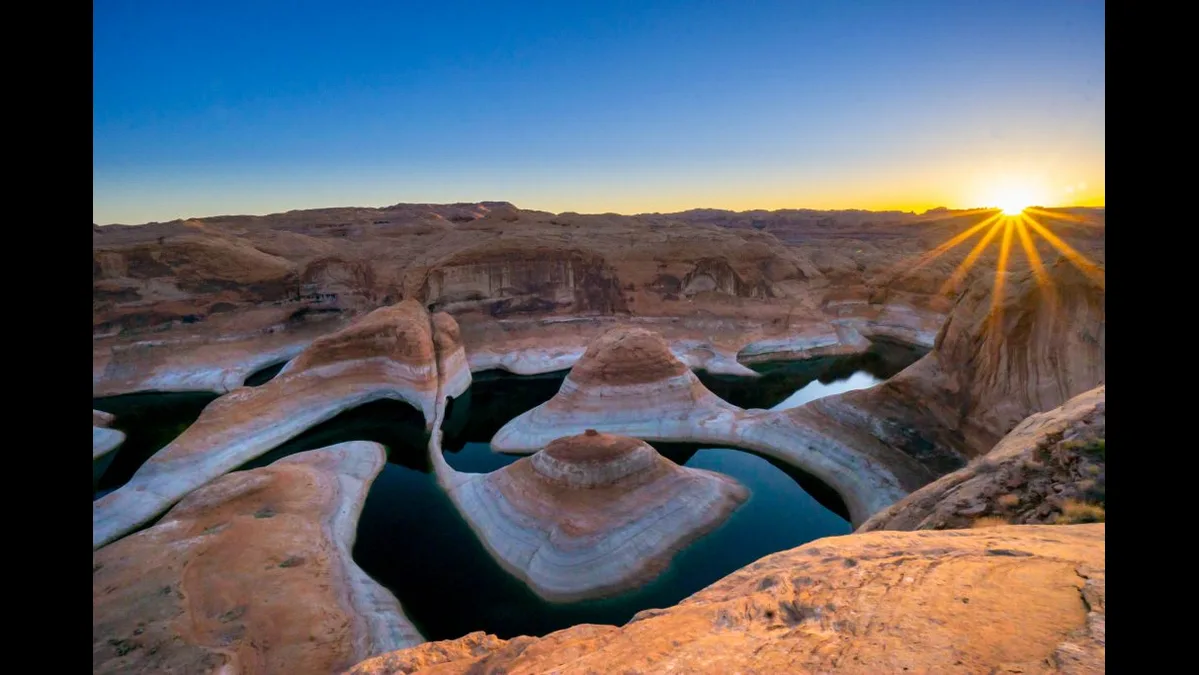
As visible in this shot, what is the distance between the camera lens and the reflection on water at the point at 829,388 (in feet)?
77.4

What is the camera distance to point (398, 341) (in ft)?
73.9

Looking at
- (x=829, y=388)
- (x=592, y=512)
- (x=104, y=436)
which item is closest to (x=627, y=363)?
(x=592, y=512)

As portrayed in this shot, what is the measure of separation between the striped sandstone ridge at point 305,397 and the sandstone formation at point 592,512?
26.6 feet

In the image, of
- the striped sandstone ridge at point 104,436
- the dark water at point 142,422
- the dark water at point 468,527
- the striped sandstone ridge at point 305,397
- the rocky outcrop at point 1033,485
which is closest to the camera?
the rocky outcrop at point 1033,485

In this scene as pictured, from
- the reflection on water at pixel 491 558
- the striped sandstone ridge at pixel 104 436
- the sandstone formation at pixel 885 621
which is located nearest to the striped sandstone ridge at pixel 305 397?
the striped sandstone ridge at pixel 104 436

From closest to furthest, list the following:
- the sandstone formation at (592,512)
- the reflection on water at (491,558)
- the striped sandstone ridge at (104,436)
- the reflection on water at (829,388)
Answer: the reflection on water at (491,558)
the sandstone formation at (592,512)
the striped sandstone ridge at (104,436)
the reflection on water at (829,388)

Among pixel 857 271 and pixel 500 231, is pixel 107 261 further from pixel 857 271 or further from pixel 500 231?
pixel 857 271

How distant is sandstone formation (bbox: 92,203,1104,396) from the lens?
83.1 ft

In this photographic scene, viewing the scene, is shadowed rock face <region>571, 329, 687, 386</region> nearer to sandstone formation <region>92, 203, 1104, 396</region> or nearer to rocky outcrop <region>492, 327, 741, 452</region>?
rocky outcrop <region>492, 327, 741, 452</region>

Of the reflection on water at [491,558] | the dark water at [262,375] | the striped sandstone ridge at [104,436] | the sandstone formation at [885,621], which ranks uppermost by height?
the sandstone formation at [885,621]

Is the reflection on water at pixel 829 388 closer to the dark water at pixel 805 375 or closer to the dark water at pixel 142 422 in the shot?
the dark water at pixel 805 375
